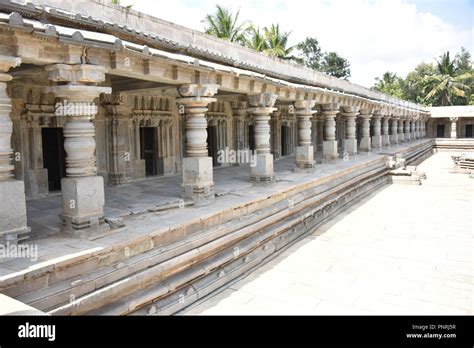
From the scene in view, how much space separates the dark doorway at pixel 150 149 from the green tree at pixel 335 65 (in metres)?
41.2

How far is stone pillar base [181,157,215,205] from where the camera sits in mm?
7203

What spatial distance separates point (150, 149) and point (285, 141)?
8.96m

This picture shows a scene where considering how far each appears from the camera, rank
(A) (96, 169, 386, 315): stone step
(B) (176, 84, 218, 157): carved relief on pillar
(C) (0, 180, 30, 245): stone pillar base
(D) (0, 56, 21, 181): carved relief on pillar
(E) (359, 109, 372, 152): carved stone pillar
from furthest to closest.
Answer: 1. (E) (359, 109, 372, 152): carved stone pillar
2. (B) (176, 84, 218, 157): carved relief on pillar
3. (A) (96, 169, 386, 315): stone step
4. (C) (0, 180, 30, 245): stone pillar base
5. (D) (0, 56, 21, 181): carved relief on pillar

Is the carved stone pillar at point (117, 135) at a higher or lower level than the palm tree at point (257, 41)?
lower

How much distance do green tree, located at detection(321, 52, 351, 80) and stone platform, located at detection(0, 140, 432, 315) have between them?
42.0 metres

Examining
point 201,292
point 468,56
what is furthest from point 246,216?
point 468,56

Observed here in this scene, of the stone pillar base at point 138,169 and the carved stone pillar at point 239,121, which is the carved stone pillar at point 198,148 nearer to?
the stone pillar base at point 138,169

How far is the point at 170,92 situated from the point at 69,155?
5860 millimetres

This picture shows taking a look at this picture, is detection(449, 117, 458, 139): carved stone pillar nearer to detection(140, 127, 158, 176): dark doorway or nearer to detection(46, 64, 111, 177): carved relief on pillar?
detection(140, 127, 158, 176): dark doorway

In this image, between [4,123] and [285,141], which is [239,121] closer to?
[285,141]

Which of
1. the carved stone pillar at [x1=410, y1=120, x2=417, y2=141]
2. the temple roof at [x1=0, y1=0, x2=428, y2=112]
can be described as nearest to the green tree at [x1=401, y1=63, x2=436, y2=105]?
the carved stone pillar at [x1=410, y1=120, x2=417, y2=141]

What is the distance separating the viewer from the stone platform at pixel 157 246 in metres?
3.93

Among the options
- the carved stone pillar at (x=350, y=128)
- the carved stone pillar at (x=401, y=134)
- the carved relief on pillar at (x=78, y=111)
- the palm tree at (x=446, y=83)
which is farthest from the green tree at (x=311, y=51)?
the carved relief on pillar at (x=78, y=111)

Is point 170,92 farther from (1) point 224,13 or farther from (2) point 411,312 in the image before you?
(1) point 224,13
